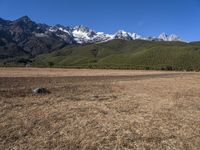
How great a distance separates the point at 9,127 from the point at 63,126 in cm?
238

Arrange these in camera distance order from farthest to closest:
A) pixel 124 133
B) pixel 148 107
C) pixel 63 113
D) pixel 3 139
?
pixel 148 107 < pixel 63 113 < pixel 124 133 < pixel 3 139

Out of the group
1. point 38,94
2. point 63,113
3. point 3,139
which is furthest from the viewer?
point 38,94

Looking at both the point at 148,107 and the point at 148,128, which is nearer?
the point at 148,128

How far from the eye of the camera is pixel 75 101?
69.4 ft

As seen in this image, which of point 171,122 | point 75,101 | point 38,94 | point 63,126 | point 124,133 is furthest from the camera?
point 38,94

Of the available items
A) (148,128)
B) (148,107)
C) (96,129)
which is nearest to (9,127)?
(96,129)

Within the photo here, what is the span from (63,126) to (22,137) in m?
2.37

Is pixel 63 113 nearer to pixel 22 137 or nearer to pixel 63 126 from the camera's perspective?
pixel 63 126

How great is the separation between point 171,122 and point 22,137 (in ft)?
24.8

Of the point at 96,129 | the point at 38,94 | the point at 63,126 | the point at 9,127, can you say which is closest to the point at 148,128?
the point at 96,129

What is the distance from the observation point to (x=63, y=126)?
1355cm

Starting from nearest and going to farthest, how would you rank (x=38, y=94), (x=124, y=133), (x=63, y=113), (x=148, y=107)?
1. (x=124, y=133)
2. (x=63, y=113)
3. (x=148, y=107)
4. (x=38, y=94)

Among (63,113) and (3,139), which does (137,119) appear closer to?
(63,113)

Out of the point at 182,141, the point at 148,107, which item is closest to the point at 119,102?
the point at 148,107
